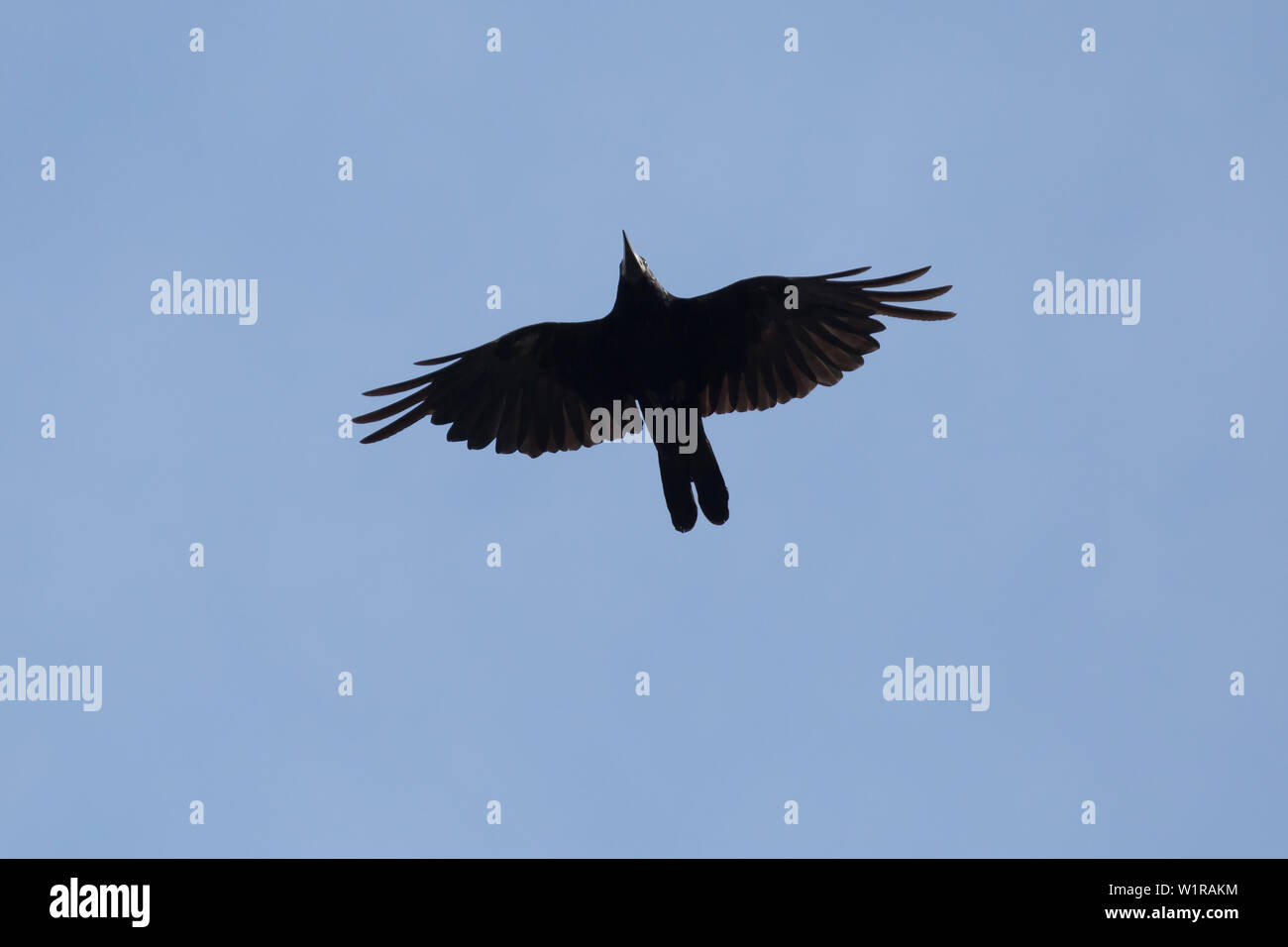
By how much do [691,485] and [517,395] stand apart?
2112 mm

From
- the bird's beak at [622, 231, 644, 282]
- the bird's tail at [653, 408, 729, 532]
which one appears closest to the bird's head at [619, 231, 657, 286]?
the bird's beak at [622, 231, 644, 282]

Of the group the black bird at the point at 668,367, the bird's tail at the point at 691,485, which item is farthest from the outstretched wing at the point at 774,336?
the bird's tail at the point at 691,485

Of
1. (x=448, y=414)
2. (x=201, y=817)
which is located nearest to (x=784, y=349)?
(x=448, y=414)

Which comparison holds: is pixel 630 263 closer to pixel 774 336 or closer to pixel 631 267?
pixel 631 267

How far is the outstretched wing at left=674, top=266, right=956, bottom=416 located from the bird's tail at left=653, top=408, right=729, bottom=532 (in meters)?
0.61

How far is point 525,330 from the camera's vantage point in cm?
1345

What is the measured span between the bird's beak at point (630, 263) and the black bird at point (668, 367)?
0.5 inches

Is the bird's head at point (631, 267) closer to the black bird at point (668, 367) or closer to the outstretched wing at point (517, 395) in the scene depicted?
the black bird at point (668, 367)

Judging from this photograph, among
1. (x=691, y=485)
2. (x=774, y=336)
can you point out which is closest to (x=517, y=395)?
(x=691, y=485)

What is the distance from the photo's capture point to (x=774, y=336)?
13.2 m

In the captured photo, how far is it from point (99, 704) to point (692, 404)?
7.04m
